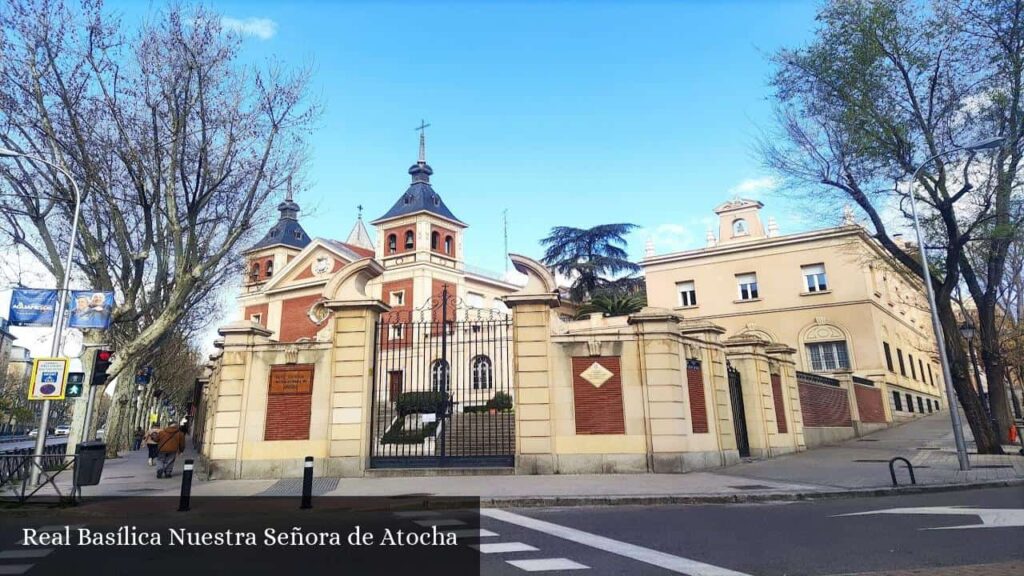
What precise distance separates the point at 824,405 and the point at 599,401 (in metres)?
14.0

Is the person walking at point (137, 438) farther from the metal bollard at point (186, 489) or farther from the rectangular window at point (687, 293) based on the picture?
the rectangular window at point (687, 293)

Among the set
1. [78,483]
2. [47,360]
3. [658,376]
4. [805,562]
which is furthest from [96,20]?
[805,562]

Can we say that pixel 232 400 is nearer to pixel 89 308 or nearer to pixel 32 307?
pixel 89 308

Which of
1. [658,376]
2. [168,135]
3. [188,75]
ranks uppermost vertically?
[188,75]

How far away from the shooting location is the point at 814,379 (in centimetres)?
2197

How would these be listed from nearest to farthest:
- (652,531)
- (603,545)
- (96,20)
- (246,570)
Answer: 1. (246,570)
2. (603,545)
3. (652,531)
4. (96,20)

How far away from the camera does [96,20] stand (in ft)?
48.0

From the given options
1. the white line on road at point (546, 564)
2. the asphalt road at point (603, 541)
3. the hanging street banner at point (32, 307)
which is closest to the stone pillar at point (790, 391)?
the asphalt road at point (603, 541)

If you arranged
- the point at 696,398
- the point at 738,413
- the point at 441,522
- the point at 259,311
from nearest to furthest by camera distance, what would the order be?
the point at 441,522 < the point at 696,398 < the point at 738,413 < the point at 259,311

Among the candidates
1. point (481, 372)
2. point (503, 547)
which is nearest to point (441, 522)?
point (503, 547)

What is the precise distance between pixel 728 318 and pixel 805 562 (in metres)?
33.7

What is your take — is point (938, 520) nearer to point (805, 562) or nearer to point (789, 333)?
point (805, 562)

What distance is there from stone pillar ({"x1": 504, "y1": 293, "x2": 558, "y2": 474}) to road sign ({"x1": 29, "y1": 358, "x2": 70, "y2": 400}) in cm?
946

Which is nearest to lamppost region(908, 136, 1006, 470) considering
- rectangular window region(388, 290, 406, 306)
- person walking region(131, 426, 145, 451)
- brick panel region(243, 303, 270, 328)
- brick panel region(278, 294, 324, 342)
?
rectangular window region(388, 290, 406, 306)
